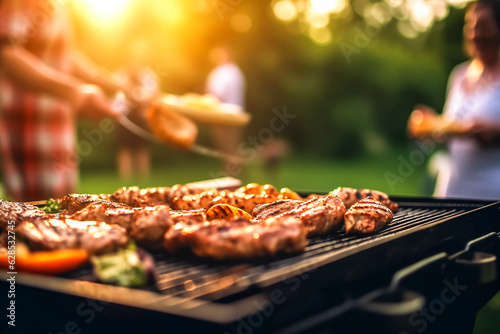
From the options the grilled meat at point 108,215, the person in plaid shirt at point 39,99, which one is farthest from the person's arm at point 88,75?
the grilled meat at point 108,215

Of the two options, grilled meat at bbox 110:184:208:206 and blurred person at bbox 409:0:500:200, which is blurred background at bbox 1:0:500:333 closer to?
blurred person at bbox 409:0:500:200

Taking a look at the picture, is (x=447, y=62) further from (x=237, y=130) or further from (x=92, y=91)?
(x=92, y=91)

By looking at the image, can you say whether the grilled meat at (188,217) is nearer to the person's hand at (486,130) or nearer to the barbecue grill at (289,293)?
the barbecue grill at (289,293)

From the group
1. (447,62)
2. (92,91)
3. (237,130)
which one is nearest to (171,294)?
(92,91)

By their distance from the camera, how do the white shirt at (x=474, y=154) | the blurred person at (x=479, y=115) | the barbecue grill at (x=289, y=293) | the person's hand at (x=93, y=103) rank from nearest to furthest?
the barbecue grill at (x=289, y=293)
the person's hand at (x=93, y=103)
the blurred person at (x=479, y=115)
the white shirt at (x=474, y=154)

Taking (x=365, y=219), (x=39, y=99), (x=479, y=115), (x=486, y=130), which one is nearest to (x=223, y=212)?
(x=365, y=219)

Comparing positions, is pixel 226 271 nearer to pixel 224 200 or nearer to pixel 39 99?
pixel 224 200

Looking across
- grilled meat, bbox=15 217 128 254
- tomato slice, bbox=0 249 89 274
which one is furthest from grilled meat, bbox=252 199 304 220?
tomato slice, bbox=0 249 89 274
